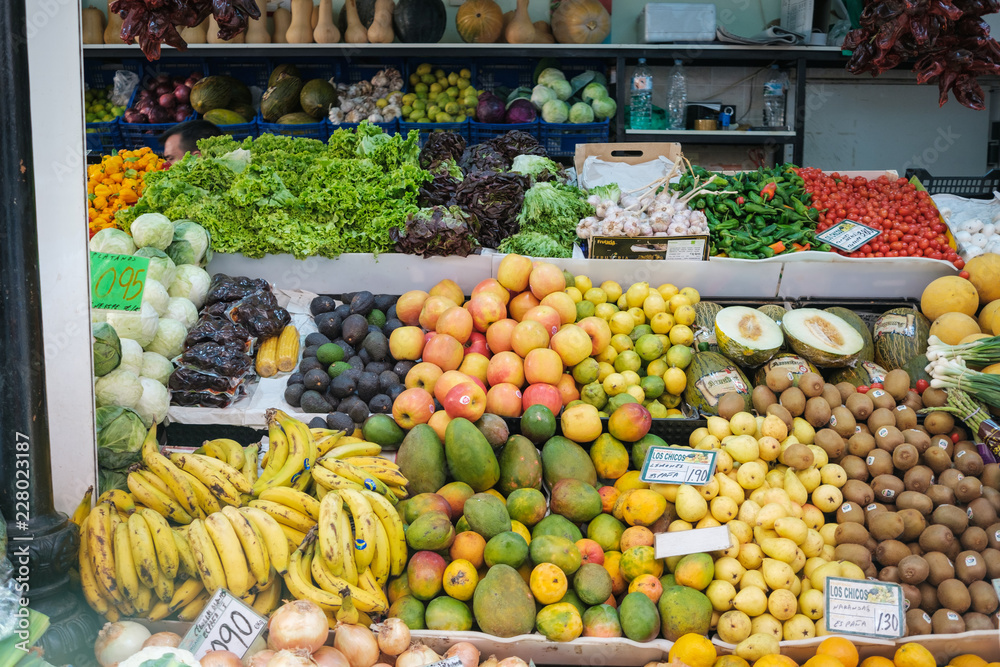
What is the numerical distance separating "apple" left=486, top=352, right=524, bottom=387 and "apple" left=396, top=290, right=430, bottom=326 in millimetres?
543

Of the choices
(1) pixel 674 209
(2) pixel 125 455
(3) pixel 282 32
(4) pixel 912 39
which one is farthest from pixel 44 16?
(3) pixel 282 32

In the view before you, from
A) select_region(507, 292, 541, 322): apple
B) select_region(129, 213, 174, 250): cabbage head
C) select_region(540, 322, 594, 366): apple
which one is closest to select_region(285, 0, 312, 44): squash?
select_region(129, 213, 174, 250): cabbage head

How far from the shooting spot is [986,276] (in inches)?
118

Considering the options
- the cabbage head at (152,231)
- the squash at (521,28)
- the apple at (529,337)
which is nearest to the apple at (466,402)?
the apple at (529,337)

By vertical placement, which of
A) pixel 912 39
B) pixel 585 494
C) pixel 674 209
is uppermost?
pixel 912 39

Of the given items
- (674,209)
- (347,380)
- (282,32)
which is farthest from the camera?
(282,32)

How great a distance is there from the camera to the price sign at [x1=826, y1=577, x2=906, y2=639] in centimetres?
178

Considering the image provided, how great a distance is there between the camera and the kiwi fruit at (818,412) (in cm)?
229

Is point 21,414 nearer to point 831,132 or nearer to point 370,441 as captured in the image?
point 370,441

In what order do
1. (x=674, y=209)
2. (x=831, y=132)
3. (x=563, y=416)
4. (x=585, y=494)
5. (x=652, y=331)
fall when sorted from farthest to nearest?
(x=831, y=132), (x=674, y=209), (x=652, y=331), (x=563, y=416), (x=585, y=494)

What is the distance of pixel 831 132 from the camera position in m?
6.09

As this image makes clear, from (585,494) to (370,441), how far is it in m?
0.76

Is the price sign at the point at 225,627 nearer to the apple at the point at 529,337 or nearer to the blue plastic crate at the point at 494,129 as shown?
the apple at the point at 529,337

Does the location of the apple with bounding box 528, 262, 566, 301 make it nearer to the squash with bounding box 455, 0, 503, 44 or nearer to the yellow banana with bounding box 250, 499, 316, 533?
the yellow banana with bounding box 250, 499, 316, 533
